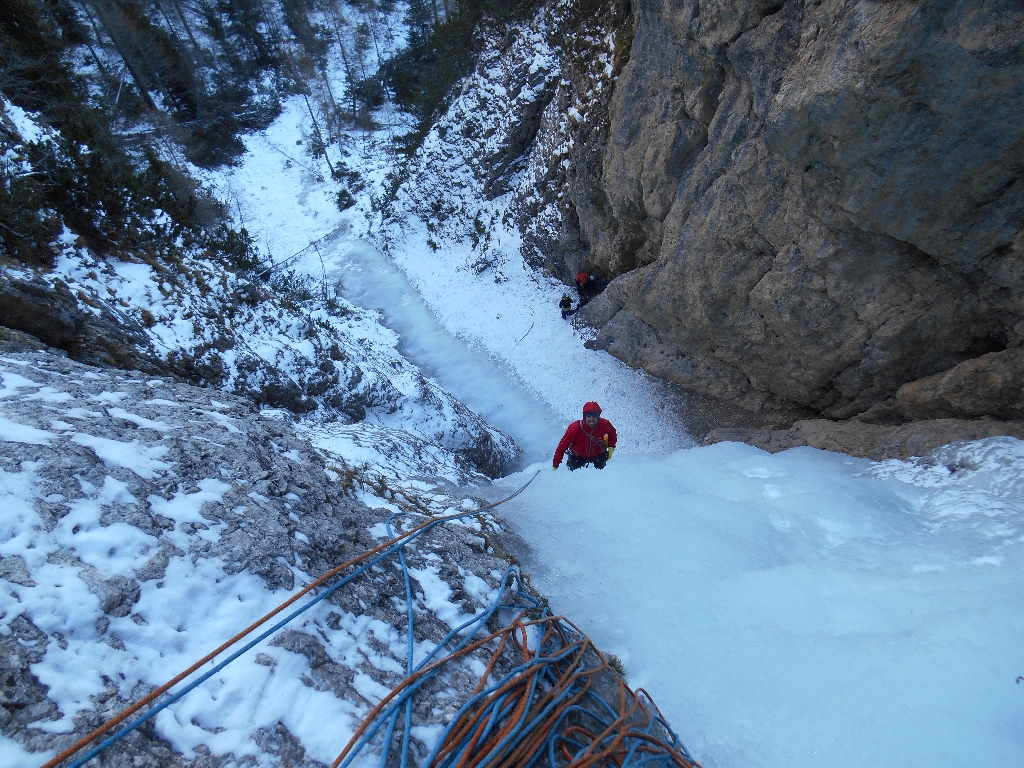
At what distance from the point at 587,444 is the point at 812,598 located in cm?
310

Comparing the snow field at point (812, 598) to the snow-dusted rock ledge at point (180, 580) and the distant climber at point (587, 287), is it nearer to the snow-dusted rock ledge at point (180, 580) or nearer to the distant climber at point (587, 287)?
the snow-dusted rock ledge at point (180, 580)

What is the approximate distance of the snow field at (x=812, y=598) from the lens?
8.68 ft

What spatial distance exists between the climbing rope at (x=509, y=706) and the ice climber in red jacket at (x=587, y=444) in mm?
3178

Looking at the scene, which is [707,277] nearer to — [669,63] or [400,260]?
[669,63]

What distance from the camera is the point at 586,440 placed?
245 inches

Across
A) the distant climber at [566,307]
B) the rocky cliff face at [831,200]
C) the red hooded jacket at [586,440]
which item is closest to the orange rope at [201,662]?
the red hooded jacket at [586,440]

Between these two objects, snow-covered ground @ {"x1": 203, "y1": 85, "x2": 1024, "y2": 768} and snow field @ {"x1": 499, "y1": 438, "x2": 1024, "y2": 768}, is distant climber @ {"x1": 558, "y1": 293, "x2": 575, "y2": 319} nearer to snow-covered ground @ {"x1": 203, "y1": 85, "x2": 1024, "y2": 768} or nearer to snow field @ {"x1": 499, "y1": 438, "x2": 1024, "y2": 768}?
snow-covered ground @ {"x1": 203, "y1": 85, "x2": 1024, "y2": 768}

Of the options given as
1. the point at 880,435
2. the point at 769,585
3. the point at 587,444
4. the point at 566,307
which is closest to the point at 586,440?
the point at 587,444

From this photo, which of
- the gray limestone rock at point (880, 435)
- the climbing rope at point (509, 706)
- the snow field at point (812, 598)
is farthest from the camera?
the gray limestone rock at point (880, 435)

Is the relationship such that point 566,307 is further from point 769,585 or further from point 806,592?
point 806,592

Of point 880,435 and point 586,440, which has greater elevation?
point 880,435

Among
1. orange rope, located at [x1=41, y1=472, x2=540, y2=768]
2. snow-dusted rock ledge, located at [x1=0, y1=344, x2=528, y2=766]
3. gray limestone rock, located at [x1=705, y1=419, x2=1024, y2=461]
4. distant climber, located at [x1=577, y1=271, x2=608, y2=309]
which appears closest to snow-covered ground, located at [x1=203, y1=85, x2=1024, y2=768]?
gray limestone rock, located at [x1=705, y1=419, x2=1024, y2=461]

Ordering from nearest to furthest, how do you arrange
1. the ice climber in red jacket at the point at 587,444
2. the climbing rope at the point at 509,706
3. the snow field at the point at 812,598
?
1. the climbing rope at the point at 509,706
2. the snow field at the point at 812,598
3. the ice climber in red jacket at the point at 587,444

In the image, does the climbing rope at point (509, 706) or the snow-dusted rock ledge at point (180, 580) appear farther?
the climbing rope at point (509, 706)
